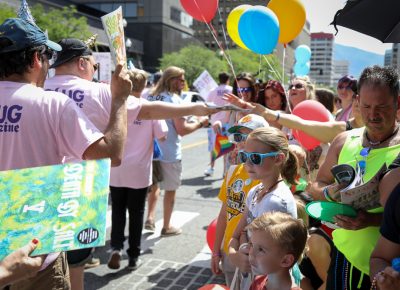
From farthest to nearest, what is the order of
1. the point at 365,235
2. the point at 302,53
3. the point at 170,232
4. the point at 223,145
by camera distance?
1. the point at 302,53
2. the point at 223,145
3. the point at 170,232
4. the point at 365,235

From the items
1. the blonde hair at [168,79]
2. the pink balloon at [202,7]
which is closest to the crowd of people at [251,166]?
the pink balloon at [202,7]

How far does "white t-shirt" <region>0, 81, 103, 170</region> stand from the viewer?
1.94m

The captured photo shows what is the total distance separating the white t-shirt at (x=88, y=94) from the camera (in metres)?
3.03

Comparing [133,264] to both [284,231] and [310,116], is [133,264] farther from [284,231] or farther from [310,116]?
[284,231]

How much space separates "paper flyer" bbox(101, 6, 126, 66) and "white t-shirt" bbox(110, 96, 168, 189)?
181 centimetres

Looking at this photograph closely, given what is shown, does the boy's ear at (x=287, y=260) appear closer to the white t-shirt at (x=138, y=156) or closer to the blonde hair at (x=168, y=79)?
the white t-shirt at (x=138, y=156)

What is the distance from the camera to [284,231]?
6.41 ft

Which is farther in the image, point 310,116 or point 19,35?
point 310,116

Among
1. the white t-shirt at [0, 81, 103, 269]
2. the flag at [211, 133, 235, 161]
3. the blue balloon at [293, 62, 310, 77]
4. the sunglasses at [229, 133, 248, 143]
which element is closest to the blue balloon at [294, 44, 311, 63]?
the blue balloon at [293, 62, 310, 77]

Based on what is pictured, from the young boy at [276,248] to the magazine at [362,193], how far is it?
27cm

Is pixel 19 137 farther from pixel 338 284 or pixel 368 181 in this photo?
pixel 338 284

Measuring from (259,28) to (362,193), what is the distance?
2.49 meters

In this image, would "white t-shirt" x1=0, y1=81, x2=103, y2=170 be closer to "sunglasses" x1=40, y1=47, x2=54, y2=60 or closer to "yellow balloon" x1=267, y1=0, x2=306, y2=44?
"sunglasses" x1=40, y1=47, x2=54, y2=60

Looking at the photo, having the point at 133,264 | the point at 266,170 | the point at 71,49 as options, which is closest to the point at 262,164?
the point at 266,170
